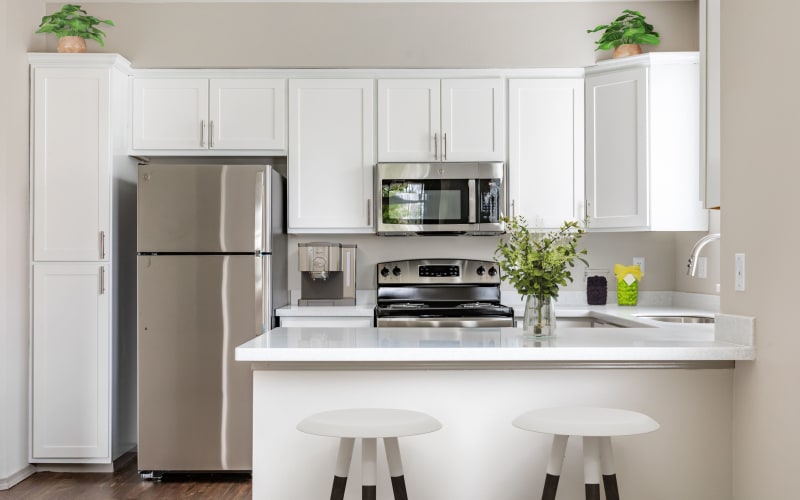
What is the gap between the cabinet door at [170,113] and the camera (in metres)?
3.80

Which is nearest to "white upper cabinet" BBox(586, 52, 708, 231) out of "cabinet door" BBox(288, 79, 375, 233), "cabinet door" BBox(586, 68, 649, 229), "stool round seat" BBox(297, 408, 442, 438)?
"cabinet door" BBox(586, 68, 649, 229)

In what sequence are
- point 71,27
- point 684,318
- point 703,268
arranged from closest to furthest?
point 684,318, point 71,27, point 703,268

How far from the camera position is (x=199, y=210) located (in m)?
3.48

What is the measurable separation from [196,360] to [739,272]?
2.56 m

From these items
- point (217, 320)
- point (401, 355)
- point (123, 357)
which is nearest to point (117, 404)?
point (123, 357)

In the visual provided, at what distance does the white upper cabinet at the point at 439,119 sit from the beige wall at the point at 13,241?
189cm

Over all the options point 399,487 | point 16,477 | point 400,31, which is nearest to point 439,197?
point 400,31

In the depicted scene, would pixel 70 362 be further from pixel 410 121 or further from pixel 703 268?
pixel 703 268

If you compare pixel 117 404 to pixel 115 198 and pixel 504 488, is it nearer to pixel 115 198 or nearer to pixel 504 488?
pixel 115 198

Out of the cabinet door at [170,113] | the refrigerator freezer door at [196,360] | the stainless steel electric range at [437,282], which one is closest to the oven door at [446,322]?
the stainless steel electric range at [437,282]

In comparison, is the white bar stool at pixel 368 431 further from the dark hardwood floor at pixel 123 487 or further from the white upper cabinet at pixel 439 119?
the white upper cabinet at pixel 439 119

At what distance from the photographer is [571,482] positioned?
2090 millimetres

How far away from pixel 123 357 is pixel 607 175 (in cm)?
283

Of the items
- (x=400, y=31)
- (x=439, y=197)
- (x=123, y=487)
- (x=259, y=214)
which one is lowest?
(x=123, y=487)
